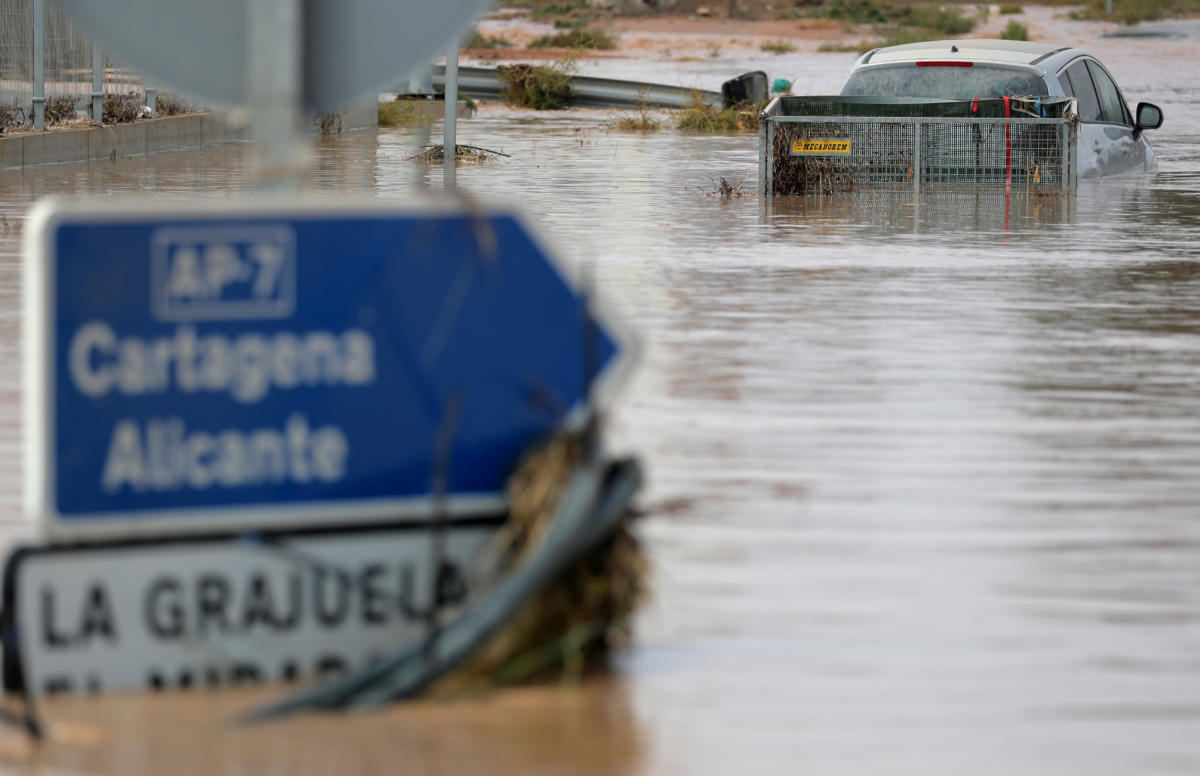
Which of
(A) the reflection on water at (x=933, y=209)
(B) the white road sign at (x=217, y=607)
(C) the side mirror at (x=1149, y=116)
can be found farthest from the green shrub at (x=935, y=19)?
(B) the white road sign at (x=217, y=607)

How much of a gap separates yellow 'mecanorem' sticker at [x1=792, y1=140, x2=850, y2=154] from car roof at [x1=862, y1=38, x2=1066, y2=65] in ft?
5.03

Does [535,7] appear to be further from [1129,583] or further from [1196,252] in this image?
[1129,583]

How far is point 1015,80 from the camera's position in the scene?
59.0 ft

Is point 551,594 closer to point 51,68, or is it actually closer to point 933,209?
point 933,209

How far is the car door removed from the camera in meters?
18.3

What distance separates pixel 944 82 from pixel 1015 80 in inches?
24.7

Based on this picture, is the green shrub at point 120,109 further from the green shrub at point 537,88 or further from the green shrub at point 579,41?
the green shrub at point 579,41

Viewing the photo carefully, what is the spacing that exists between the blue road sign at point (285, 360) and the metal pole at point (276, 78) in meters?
0.11

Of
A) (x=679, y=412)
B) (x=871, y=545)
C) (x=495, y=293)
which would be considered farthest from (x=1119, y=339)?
(x=495, y=293)

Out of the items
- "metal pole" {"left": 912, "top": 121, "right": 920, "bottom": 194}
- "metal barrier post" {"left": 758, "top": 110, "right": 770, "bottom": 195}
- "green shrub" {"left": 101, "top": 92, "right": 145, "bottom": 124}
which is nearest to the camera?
"metal pole" {"left": 912, "top": 121, "right": 920, "bottom": 194}

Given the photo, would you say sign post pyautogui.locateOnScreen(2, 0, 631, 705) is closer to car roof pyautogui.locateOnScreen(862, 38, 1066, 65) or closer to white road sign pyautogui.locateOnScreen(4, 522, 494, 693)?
white road sign pyautogui.locateOnScreen(4, 522, 494, 693)

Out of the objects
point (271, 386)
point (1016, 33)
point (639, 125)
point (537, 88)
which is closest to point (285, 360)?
point (271, 386)

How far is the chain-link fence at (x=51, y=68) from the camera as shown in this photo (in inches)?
851

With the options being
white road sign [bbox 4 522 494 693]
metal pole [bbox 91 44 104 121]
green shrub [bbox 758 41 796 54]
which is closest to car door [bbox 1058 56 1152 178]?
metal pole [bbox 91 44 104 121]
